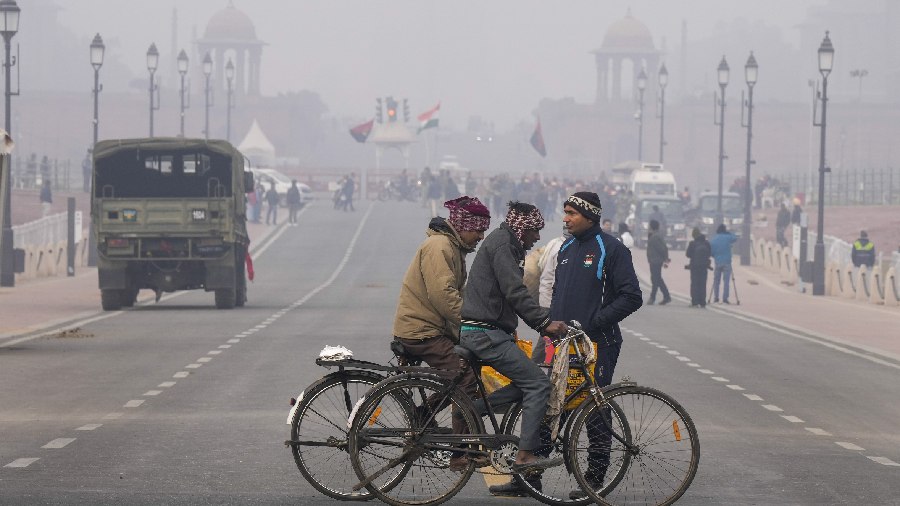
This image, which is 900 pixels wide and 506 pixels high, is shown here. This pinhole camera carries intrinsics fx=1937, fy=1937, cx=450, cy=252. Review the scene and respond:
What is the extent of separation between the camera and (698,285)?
36.2m

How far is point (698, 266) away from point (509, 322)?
26.0 meters

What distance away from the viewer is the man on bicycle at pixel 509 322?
393 inches

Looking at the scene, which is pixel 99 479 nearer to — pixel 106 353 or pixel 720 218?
pixel 106 353

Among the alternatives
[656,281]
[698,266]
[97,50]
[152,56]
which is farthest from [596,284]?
[152,56]

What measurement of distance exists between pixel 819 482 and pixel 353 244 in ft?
162

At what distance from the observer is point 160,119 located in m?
147

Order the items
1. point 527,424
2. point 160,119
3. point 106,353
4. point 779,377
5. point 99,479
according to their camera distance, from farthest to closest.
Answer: point 160,119, point 106,353, point 779,377, point 99,479, point 527,424

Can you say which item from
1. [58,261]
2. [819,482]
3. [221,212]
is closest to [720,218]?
[58,261]

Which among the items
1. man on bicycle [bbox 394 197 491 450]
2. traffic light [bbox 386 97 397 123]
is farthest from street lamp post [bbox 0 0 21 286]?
traffic light [bbox 386 97 397 123]

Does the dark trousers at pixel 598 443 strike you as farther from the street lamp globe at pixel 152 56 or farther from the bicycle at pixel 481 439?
the street lamp globe at pixel 152 56

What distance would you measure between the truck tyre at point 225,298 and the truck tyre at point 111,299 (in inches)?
65.1

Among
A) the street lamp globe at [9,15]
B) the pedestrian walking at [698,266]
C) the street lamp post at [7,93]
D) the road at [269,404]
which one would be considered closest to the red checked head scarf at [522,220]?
the road at [269,404]

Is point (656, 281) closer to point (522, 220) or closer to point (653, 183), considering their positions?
Result: point (522, 220)

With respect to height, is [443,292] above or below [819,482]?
above
